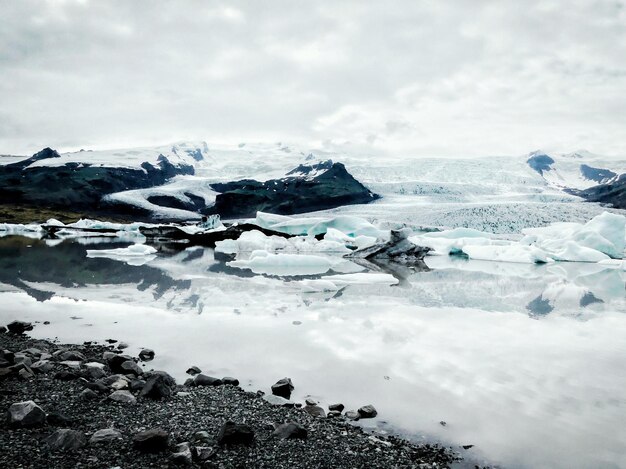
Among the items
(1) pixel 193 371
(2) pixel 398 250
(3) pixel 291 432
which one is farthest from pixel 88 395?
(2) pixel 398 250

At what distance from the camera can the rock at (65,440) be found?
2834 mm

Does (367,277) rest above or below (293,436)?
below

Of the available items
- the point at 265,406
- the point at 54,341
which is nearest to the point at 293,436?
the point at 265,406

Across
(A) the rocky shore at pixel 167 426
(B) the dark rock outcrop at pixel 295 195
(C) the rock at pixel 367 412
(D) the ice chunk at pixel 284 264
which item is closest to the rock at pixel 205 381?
(A) the rocky shore at pixel 167 426

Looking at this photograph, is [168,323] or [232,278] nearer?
[168,323]

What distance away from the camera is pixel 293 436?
3168 millimetres

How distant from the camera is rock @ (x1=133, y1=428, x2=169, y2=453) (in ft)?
9.46

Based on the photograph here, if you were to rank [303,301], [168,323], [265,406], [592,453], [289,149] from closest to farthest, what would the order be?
[592,453] → [265,406] → [168,323] → [303,301] → [289,149]

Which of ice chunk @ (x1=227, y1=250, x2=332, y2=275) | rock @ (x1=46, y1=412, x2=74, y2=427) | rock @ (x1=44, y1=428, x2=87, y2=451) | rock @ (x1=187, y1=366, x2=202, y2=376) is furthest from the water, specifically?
ice chunk @ (x1=227, y1=250, x2=332, y2=275)

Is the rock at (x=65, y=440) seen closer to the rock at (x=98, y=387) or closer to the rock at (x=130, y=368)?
the rock at (x=98, y=387)

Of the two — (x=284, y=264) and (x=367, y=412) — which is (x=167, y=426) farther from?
(x=284, y=264)

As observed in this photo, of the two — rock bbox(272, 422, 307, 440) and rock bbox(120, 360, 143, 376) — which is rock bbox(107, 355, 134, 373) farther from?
rock bbox(272, 422, 307, 440)

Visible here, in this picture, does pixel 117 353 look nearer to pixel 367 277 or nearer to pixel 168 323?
pixel 168 323

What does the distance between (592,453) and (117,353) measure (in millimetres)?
4445
